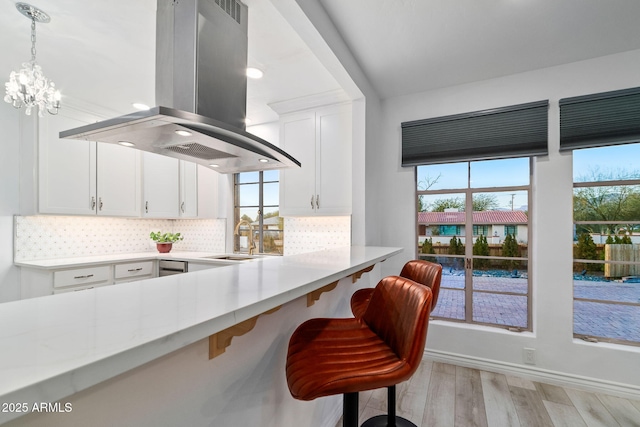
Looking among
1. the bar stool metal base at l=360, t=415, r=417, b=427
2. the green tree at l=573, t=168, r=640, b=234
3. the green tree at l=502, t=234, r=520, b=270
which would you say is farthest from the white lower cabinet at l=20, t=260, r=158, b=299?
the green tree at l=573, t=168, r=640, b=234

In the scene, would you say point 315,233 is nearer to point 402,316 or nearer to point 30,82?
point 402,316

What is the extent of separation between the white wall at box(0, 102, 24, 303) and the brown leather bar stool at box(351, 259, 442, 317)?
3.20 m

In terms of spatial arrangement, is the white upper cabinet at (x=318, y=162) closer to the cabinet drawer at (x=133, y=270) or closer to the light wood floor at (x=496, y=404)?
the light wood floor at (x=496, y=404)

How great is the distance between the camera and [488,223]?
285 centimetres

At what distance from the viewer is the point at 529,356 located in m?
2.55

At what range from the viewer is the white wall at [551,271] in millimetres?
2348

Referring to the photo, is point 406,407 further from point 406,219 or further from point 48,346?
point 48,346

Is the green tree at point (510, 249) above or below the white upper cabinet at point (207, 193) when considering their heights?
below

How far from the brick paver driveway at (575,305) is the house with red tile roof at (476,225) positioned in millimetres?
372

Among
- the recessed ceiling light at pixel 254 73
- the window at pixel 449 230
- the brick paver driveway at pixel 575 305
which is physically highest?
the recessed ceiling light at pixel 254 73

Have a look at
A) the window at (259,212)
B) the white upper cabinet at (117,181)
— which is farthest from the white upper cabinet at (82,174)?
the window at (259,212)

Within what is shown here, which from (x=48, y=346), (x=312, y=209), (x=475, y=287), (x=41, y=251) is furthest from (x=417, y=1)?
(x=41, y=251)

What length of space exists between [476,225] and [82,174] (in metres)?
4.05

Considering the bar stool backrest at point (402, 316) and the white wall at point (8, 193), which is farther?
the white wall at point (8, 193)
